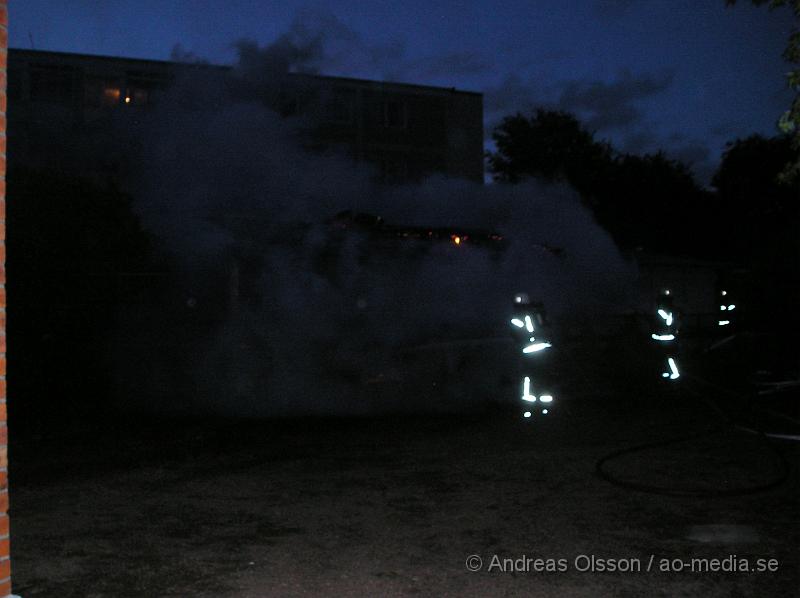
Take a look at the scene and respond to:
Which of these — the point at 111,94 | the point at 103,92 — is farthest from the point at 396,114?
the point at 103,92

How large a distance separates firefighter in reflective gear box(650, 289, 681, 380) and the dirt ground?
237 centimetres

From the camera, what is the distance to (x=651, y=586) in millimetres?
4461

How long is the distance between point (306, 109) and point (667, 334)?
721 cm

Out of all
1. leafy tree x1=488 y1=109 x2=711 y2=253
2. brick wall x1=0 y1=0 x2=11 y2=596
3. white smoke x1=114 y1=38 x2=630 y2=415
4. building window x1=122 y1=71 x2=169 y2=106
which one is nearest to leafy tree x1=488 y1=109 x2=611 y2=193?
leafy tree x1=488 y1=109 x2=711 y2=253

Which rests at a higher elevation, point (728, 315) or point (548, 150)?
point (548, 150)

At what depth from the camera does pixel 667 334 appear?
39.8 ft

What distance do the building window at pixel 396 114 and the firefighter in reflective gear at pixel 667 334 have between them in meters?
17.2

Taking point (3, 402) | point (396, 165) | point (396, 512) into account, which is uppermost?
point (396, 165)

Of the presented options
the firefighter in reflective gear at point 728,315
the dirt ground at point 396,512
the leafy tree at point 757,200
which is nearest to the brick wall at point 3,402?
the dirt ground at point 396,512

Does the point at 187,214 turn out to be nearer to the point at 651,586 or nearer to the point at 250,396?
the point at 250,396

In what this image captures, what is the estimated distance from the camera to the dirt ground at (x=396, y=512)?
4613 mm

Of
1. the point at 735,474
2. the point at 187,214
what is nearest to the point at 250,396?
the point at 187,214

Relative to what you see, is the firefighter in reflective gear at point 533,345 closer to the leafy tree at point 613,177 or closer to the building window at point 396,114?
the building window at point 396,114

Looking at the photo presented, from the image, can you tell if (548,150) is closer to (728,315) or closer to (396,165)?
(396,165)
